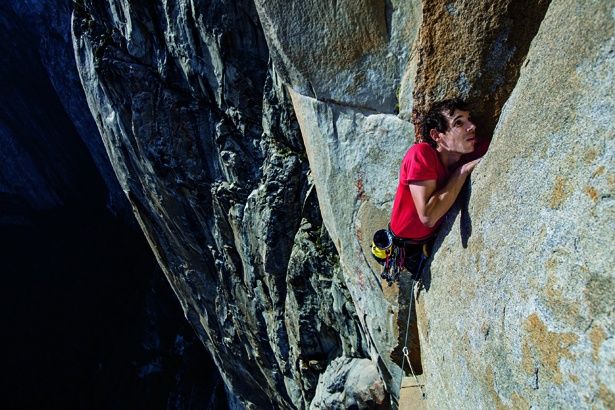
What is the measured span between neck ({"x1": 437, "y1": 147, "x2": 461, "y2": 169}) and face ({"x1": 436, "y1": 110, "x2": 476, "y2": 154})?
0.16ft

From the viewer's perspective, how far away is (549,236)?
2.81 m

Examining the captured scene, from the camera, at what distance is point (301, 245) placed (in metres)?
9.31

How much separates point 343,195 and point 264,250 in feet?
14.8

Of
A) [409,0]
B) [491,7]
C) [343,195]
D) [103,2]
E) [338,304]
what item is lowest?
[338,304]

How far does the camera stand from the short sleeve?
379 centimetres

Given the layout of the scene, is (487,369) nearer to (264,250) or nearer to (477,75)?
(477,75)

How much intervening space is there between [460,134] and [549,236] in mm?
1364

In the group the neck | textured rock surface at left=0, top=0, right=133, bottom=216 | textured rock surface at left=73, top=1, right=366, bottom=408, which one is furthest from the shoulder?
textured rock surface at left=0, top=0, right=133, bottom=216

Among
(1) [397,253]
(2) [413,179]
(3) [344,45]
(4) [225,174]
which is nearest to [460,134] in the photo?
(2) [413,179]

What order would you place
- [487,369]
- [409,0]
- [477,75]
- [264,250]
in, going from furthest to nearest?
[264,250] → [409,0] → [477,75] → [487,369]

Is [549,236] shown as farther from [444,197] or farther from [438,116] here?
[438,116]

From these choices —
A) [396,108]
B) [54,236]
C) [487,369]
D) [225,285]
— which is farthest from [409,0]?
[54,236]

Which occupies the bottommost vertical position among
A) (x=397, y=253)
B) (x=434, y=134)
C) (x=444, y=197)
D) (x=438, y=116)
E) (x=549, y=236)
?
(x=397, y=253)

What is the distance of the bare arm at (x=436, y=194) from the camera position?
3.81 m
